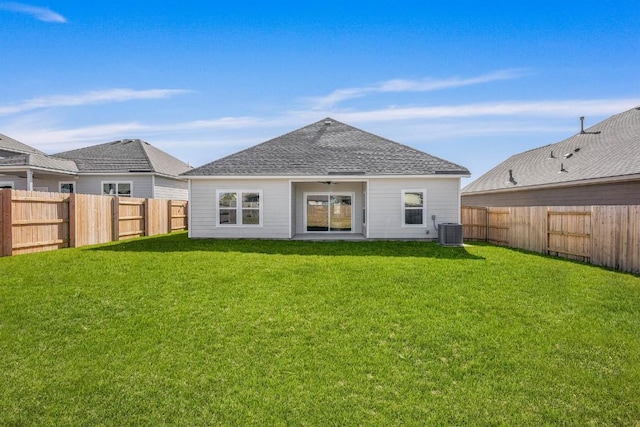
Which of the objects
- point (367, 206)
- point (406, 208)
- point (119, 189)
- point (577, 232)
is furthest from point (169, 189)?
point (577, 232)

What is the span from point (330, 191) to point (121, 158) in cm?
1446

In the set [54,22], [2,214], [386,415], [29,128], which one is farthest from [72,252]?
[29,128]

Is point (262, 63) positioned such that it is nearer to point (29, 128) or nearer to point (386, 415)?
point (386, 415)

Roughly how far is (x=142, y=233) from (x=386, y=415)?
16937 mm

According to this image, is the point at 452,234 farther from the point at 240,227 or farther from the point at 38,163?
the point at 38,163

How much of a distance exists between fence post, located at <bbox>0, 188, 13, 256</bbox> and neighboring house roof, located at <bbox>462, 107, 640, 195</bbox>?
1999 centimetres

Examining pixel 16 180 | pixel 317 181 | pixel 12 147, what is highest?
pixel 12 147

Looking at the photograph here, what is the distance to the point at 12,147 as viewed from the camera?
23.8 meters

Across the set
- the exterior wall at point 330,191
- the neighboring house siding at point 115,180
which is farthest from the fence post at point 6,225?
the neighboring house siding at point 115,180

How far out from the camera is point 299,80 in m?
15.4

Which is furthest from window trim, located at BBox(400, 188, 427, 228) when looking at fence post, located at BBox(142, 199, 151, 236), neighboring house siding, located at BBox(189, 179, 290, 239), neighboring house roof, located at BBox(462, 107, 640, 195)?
fence post, located at BBox(142, 199, 151, 236)

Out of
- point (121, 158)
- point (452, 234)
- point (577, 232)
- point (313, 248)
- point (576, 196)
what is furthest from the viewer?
point (121, 158)

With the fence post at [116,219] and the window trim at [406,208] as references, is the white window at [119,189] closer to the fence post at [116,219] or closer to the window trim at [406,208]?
the fence post at [116,219]

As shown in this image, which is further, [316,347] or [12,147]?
[12,147]
